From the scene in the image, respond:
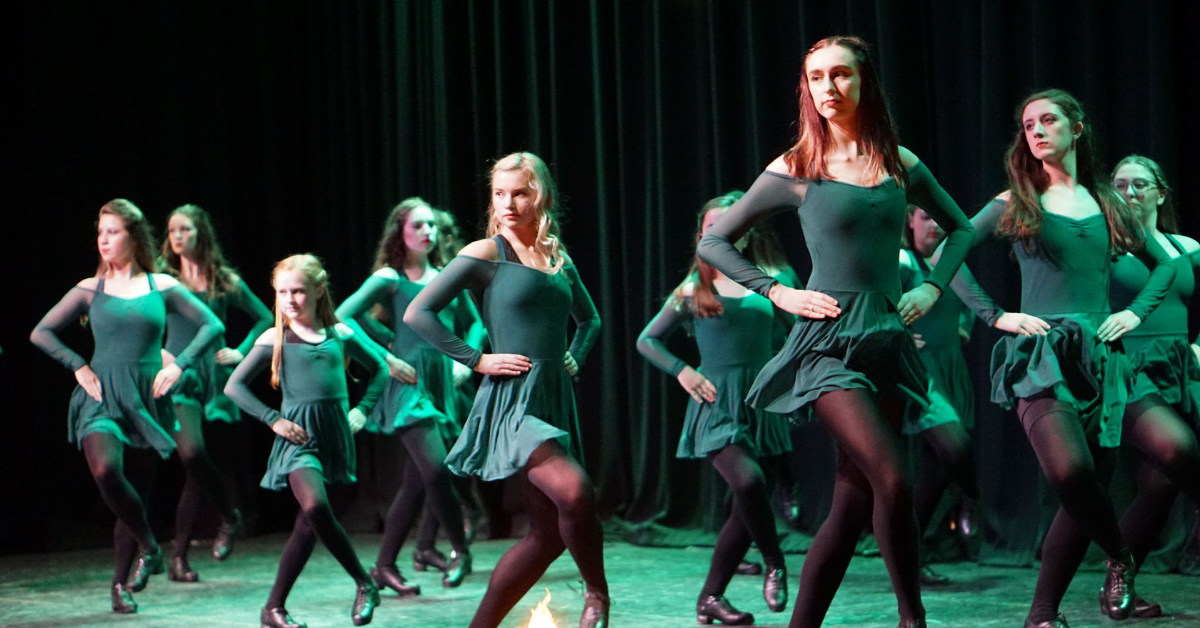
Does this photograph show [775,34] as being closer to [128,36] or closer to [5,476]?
[128,36]

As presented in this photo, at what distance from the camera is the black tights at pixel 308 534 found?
426cm

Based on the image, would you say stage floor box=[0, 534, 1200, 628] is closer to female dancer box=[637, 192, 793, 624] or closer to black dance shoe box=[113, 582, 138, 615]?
black dance shoe box=[113, 582, 138, 615]

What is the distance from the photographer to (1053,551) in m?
3.61

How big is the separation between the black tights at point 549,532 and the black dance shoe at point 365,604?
1253 millimetres

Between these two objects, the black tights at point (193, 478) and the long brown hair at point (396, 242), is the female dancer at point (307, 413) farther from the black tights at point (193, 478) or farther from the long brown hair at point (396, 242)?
the black tights at point (193, 478)

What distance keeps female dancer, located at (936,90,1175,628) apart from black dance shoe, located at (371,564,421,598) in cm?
249

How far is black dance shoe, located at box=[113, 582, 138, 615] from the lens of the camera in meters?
4.89

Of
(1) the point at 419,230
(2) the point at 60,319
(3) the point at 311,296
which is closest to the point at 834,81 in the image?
(3) the point at 311,296

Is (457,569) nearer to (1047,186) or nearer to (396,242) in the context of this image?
(396,242)

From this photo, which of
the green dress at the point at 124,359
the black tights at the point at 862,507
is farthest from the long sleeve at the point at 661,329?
the green dress at the point at 124,359

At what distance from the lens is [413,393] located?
5.35 metres

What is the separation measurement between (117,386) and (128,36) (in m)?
3.17

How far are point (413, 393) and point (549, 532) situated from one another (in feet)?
7.00

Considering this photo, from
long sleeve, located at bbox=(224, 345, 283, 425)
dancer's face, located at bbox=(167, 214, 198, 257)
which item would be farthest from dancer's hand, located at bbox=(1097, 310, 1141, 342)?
dancer's face, located at bbox=(167, 214, 198, 257)
